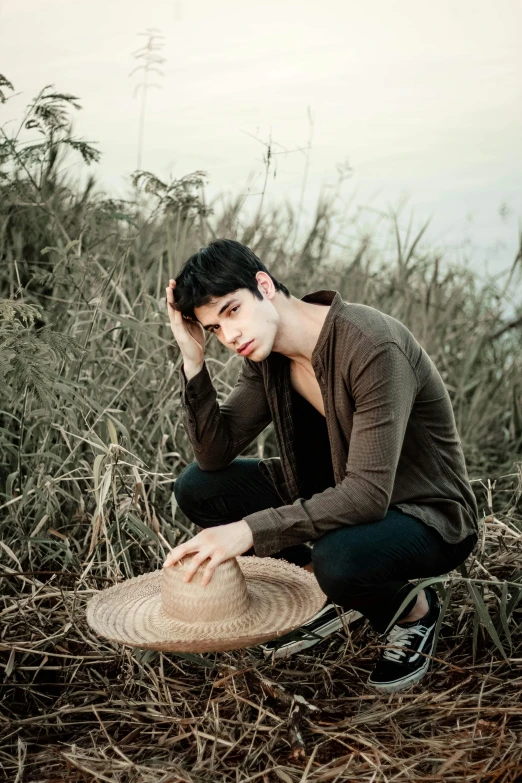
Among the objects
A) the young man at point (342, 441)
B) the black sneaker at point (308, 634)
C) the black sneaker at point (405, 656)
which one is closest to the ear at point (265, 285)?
the young man at point (342, 441)

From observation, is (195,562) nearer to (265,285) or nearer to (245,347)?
(245,347)

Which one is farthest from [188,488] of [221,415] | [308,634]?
[308,634]

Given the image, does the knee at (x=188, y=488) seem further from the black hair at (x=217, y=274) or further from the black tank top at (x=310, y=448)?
the black hair at (x=217, y=274)

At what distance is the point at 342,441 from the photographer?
227 cm

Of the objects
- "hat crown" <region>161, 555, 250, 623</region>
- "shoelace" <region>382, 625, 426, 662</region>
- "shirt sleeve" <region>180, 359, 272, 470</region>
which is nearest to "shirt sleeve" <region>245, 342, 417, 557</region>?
"hat crown" <region>161, 555, 250, 623</region>

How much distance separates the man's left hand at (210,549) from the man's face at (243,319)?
18.9 inches

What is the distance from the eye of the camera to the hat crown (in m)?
1.94

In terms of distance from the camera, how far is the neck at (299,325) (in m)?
2.28

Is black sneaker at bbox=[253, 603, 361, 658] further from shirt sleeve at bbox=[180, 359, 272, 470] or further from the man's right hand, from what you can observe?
the man's right hand

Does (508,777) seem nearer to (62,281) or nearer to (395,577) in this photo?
(395,577)

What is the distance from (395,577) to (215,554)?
0.51 meters

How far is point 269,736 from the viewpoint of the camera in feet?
6.39

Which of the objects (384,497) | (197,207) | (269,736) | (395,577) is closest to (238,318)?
(384,497)

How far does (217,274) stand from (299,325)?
27 cm
